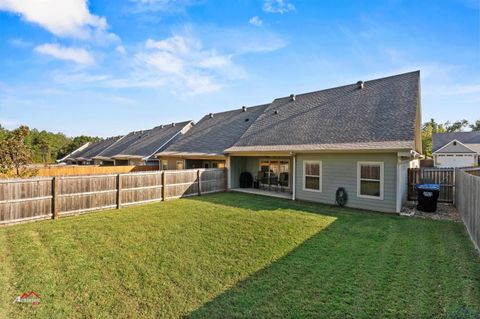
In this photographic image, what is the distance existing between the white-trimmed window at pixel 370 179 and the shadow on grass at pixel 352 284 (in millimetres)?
3170

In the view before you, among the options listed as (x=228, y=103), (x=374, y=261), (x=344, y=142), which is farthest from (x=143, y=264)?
(x=228, y=103)

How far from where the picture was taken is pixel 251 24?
35.5ft

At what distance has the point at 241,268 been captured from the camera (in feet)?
16.1

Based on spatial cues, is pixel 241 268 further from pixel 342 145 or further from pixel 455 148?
pixel 455 148

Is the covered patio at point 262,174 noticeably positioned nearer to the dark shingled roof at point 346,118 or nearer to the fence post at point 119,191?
the dark shingled roof at point 346,118

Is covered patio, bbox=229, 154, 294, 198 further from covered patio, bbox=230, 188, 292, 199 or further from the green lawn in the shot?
the green lawn

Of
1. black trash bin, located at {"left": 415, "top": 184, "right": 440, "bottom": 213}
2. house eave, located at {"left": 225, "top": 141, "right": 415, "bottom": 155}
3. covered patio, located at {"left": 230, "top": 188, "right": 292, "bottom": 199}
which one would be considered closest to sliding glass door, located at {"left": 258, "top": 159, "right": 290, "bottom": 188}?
covered patio, located at {"left": 230, "top": 188, "right": 292, "bottom": 199}

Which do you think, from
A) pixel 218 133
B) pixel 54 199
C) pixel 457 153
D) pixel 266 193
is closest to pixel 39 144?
pixel 218 133

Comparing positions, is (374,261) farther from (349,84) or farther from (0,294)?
(349,84)

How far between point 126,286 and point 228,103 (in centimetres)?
2221

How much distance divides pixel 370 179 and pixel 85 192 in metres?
11.6

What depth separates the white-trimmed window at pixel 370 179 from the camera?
32.1 ft

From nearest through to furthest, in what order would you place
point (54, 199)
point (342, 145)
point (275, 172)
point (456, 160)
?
point (54, 199) → point (342, 145) → point (275, 172) → point (456, 160)

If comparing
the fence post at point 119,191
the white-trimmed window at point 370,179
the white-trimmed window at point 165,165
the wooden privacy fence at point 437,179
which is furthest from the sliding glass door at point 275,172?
the white-trimmed window at point 165,165
